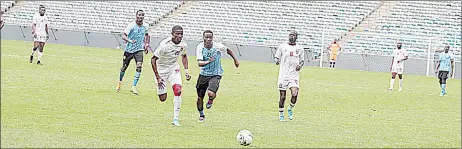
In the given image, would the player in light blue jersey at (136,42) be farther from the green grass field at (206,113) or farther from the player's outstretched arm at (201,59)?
the player's outstretched arm at (201,59)

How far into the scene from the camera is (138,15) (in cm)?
1989

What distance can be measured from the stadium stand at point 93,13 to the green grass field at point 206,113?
72.8ft

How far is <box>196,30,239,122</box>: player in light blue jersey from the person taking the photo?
15695 mm

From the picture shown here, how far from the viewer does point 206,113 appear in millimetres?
17891

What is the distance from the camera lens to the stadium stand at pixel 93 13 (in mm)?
51531

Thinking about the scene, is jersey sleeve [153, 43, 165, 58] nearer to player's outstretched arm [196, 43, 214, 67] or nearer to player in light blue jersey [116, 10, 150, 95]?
player's outstretched arm [196, 43, 214, 67]

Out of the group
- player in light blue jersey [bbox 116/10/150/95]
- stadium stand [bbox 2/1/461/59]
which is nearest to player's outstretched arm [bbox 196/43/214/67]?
player in light blue jersey [bbox 116/10/150/95]

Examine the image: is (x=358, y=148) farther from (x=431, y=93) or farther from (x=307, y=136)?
(x=431, y=93)

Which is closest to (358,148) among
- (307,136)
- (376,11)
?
(307,136)

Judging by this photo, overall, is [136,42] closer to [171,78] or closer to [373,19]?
[171,78]

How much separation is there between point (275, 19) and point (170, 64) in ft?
114

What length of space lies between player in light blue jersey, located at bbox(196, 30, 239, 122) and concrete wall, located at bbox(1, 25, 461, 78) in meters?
27.9

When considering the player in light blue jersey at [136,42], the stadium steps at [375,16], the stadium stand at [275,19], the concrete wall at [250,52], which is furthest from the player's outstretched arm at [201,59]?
the stadium steps at [375,16]

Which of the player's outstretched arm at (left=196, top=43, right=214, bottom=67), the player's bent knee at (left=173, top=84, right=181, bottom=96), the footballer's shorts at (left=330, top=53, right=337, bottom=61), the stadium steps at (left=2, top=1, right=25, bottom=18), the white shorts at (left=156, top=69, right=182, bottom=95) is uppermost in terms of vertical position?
the stadium steps at (left=2, top=1, right=25, bottom=18)
